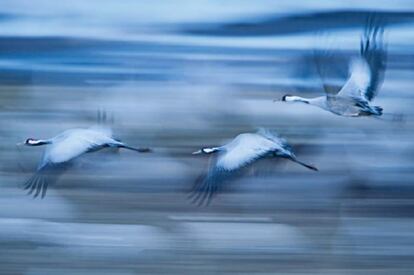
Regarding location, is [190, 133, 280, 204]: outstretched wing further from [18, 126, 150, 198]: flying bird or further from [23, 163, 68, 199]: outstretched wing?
[23, 163, 68, 199]: outstretched wing

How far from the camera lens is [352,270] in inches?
159

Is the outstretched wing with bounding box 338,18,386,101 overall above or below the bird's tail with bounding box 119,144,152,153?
above

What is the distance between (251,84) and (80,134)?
57cm

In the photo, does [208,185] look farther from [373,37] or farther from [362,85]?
[373,37]

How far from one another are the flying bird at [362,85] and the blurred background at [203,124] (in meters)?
0.02

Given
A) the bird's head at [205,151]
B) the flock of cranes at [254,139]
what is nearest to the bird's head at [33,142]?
the flock of cranes at [254,139]

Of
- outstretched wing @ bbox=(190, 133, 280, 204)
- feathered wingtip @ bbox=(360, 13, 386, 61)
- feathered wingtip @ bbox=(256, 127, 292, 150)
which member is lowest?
outstretched wing @ bbox=(190, 133, 280, 204)

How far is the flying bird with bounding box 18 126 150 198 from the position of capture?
3982mm

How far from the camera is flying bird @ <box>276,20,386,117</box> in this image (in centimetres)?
396

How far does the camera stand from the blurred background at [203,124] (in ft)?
13.0

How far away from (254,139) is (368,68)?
0.43 metres

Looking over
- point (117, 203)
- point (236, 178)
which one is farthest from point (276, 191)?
point (117, 203)

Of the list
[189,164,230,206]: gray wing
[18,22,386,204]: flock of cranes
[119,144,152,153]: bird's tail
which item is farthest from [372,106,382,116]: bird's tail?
[119,144,152,153]: bird's tail

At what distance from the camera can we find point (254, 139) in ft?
13.1
